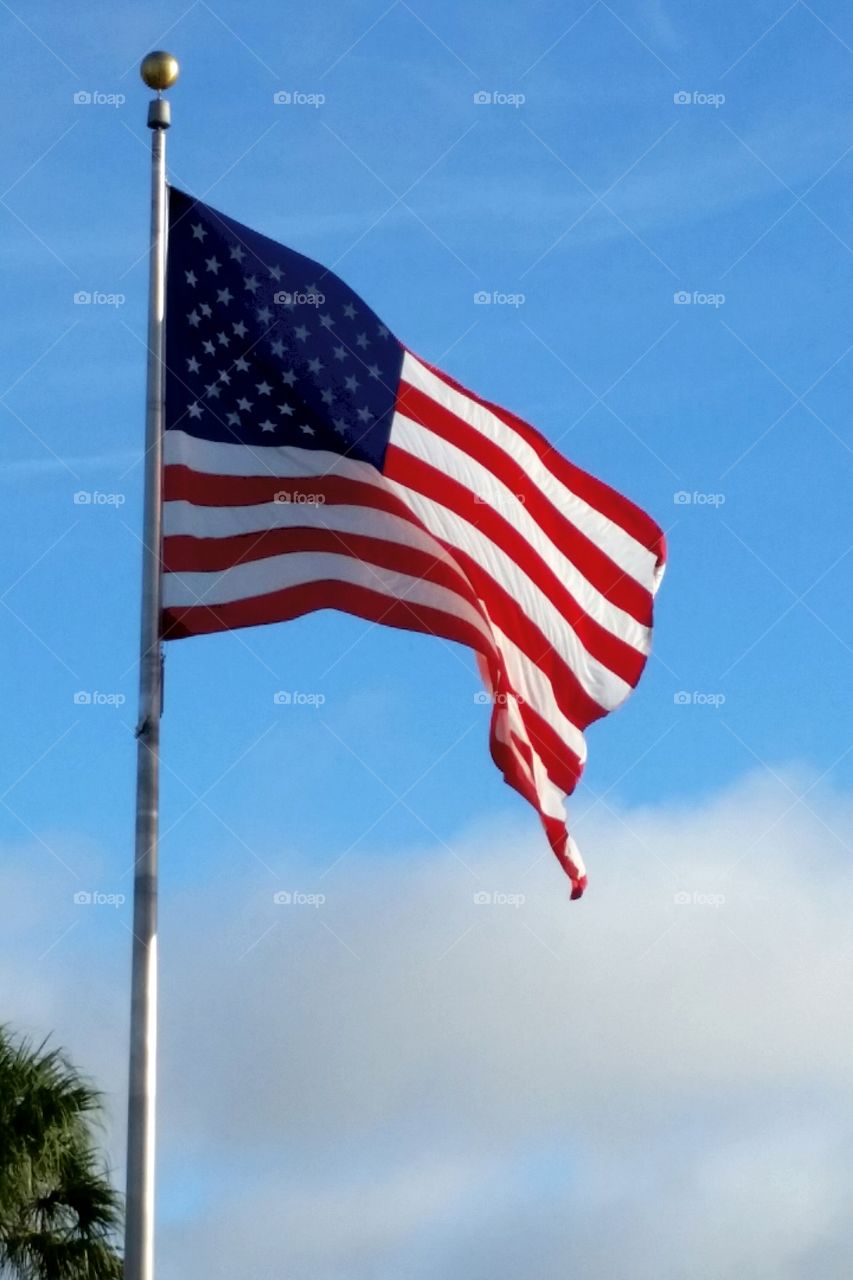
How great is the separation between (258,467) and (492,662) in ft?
8.40

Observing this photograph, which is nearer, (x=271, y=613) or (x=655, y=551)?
(x=271, y=613)

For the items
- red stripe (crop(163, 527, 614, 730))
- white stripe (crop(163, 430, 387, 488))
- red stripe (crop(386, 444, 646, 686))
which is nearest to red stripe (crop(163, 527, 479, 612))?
red stripe (crop(163, 527, 614, 730))

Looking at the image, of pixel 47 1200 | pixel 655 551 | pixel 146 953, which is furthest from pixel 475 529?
pixel 47 1200

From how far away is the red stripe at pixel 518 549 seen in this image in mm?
18547

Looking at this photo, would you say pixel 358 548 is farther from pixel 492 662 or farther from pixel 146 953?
pixel 146 953

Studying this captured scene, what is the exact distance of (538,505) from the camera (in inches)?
781

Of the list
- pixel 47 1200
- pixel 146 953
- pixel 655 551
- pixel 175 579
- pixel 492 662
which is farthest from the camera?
pixel 47 1200

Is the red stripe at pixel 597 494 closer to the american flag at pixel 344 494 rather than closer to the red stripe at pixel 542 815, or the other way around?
the american flag at pixel 344 494

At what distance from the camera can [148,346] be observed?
17.6 meters

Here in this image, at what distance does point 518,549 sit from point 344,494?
2.03 meters

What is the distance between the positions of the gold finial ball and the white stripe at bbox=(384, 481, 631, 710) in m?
3.83

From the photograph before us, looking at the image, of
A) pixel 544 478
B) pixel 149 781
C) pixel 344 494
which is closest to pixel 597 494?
pixel 544 478

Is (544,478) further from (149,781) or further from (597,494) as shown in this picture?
(149,781)

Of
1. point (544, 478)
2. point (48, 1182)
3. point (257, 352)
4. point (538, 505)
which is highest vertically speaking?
point (257, 352)
